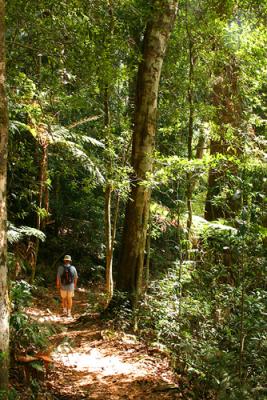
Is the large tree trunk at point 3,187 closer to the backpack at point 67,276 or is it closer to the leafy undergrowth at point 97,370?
the leafy undergrowth at point 97,370

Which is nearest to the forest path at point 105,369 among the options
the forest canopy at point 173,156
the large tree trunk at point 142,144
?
the forest canopy at point 173,156

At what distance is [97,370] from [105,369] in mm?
121

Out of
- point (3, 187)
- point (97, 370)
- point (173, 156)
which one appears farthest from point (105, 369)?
point (173, 156)

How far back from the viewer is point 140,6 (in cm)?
677

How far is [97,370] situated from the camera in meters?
6.52

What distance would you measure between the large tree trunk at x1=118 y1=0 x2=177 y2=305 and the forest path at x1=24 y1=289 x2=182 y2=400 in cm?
116

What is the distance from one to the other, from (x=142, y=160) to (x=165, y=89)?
4244 millimetres

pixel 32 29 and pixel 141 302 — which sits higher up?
pixel 32 29

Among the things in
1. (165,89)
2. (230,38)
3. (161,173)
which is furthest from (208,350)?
(165,89)

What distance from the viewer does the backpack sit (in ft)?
Result: 33.8

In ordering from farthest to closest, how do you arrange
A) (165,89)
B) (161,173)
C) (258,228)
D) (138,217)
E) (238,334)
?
(165,89)
(138,217)
(161,173)
(238,334)
(258,228)

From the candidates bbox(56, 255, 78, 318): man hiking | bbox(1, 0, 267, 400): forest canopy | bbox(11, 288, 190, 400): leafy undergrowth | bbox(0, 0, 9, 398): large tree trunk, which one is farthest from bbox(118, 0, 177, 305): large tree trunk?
bbox(0, 0, 9, 398): large tree trunk

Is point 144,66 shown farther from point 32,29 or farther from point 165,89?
point 165,89

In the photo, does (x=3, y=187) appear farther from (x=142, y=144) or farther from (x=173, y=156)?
(x=173, y=156)
